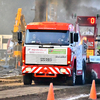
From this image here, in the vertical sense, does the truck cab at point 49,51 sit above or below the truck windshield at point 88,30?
below

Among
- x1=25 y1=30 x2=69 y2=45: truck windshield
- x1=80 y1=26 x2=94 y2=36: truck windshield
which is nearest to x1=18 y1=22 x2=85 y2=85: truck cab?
x1=25 y1=30 x2=69 y2=45: truck windshield

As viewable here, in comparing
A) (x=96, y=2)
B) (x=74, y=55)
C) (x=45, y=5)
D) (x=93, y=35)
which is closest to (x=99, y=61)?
(x=74, y=55)

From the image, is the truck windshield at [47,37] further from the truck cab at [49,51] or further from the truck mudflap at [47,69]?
the truck mudflap at [47,69]

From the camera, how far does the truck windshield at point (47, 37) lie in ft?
39.8

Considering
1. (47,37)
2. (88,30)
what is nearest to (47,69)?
(47,37)

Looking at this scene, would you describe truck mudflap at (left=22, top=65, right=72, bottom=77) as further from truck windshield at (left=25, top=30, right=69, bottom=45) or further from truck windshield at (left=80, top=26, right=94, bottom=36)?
truck windshield at (left=80, top=26, right=94, bottom=36)

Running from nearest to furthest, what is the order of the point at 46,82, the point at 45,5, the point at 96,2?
1. the point at 46,82
2. the point at 45,5
3. the point at 96,2

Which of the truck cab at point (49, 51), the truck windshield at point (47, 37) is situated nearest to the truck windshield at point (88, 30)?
the truck cab at point (49, 51)

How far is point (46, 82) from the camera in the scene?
14250mm

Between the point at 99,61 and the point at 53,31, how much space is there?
12.4ft

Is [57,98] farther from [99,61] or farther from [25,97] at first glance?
[99,61]

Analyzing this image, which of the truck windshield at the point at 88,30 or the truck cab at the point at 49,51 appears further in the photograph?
the truck windshield at the point at 88,30

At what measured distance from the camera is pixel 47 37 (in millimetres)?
12211

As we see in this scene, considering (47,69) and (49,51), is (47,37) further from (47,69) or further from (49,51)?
(47,69)
